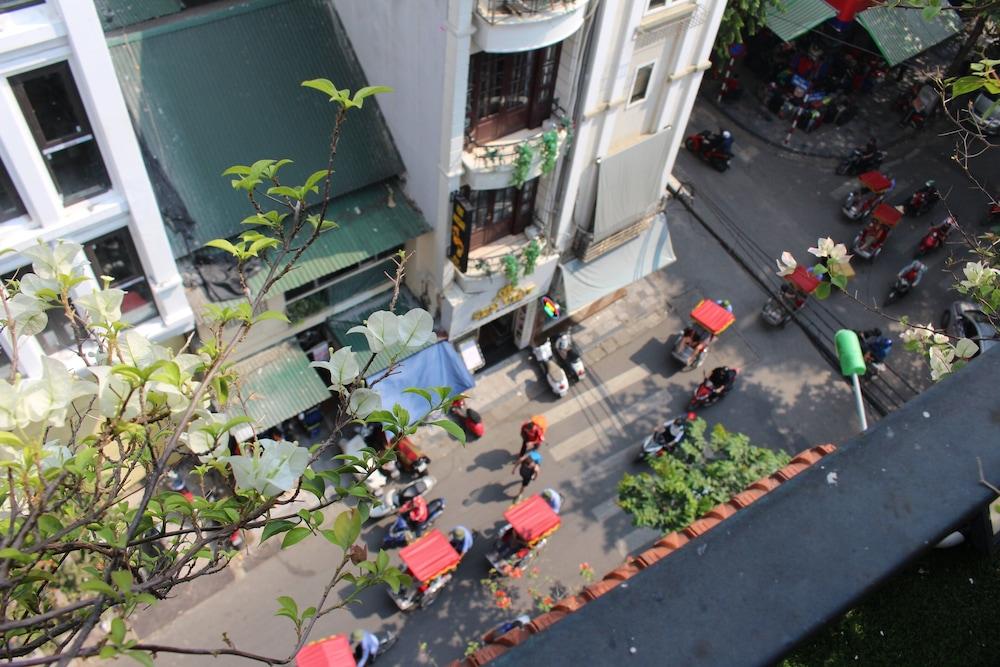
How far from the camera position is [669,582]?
5.59 m

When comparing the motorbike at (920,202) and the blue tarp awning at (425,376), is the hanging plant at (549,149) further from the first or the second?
the motorbike at (920,202)

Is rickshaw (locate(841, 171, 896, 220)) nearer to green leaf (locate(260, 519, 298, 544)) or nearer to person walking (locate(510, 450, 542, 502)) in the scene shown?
person walking (locate(510, 450, 542, 502))

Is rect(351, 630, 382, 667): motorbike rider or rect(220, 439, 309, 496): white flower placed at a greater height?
rect(220, 439, 309, 496): white flower

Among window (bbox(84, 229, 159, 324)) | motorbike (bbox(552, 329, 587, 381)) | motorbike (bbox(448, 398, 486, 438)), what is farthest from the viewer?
motorbike (bbox(552, 329, 587, 381))

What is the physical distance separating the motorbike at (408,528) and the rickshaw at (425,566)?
71 centimetres

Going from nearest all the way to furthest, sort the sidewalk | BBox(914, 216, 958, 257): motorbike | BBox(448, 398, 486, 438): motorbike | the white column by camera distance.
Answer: the white column → BBox(448, 398, 486, 438): motorbike → BBox(914, 216, 958, 257): motorbike → the sidewalk

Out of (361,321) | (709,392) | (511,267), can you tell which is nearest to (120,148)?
(361,321)

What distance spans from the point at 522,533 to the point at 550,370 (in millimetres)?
6373

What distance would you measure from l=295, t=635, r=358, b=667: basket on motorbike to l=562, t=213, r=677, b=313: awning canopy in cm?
1153

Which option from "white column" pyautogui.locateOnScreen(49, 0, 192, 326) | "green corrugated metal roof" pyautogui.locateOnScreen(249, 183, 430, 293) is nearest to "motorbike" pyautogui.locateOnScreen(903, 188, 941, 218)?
"green corrugated metal roof" pyautogui.locateOnScreen(249, 183, 430, 293)

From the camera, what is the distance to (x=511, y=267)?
21.8 metres

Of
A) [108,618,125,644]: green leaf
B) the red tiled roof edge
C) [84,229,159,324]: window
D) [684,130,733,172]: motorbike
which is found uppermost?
[108,618,125,644]: green leaf

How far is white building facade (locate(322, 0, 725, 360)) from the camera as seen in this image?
56.4 ft

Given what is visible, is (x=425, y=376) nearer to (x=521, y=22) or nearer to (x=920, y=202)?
(x=521, y=22)
